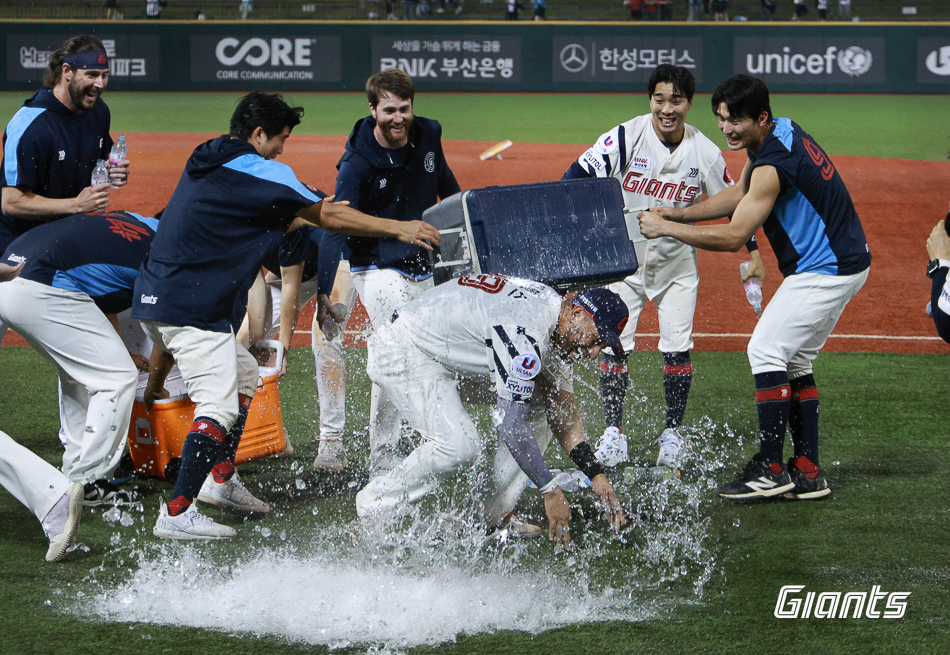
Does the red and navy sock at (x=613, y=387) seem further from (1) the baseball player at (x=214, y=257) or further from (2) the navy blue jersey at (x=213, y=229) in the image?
(2) the navy blue jersey at (x=213, y=229)

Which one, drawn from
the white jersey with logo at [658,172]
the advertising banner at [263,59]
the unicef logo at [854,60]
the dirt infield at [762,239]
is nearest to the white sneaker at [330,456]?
the white jersey with logo at [658,172]

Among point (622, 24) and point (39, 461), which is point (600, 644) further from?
point (622, 24)

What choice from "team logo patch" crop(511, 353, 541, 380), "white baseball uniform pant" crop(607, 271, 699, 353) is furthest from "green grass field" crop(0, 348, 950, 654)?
"team logo patch" crop(511, 353, 541, 380)

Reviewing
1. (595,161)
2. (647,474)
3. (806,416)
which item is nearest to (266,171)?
(595,161)

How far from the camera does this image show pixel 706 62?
2370 cm

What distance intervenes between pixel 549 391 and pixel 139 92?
23.2 m

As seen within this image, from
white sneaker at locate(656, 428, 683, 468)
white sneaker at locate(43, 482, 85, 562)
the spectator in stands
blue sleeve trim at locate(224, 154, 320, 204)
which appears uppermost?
the spectator in stands

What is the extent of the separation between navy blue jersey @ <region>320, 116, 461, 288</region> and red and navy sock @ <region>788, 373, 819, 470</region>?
2140 mm

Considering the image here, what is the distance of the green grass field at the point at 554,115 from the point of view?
774 inches

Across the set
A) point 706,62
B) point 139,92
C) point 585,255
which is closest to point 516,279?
point 585,255

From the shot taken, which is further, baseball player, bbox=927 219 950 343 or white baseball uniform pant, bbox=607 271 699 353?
white baseball uniform pant, bbox=607 271 699 353

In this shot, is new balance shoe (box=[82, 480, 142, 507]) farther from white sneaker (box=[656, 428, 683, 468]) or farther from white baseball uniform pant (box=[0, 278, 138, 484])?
white sneaker (box=[656, 428, 683, 468])

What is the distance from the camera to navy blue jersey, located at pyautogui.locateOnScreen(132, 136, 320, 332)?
423 cm

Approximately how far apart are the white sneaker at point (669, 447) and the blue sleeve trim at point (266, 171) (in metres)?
2.52
